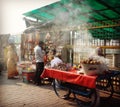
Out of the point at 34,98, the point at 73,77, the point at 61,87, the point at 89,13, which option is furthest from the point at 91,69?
the point at 89,13

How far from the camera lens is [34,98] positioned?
6.02 metres

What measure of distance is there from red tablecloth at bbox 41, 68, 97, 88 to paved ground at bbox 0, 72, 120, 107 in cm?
70

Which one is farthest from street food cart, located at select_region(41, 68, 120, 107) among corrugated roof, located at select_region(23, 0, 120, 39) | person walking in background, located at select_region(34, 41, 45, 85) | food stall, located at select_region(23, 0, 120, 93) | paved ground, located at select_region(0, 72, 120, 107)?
corrugated roof, located at select_region(23, 0, 120, 39)

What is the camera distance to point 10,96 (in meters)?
6.29

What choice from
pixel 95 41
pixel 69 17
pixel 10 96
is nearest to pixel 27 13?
pixel 69 17

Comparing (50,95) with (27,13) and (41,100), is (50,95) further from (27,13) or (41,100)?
(27,13)

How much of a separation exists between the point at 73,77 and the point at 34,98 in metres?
1.68

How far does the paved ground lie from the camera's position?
5.42 meters

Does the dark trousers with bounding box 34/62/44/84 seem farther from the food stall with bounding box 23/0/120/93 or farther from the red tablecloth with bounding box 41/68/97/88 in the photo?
the red tablecloth with bounding box 41/68/97/88

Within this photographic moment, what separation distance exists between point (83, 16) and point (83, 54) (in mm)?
1433

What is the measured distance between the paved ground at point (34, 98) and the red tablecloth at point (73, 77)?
70cm

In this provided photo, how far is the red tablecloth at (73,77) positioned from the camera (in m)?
4.47

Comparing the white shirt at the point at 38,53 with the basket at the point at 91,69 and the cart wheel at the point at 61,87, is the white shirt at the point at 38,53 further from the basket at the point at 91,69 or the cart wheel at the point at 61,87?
the basket at the point at 91,69

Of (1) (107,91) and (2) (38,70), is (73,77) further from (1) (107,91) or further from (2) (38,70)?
(2) (38,70)
